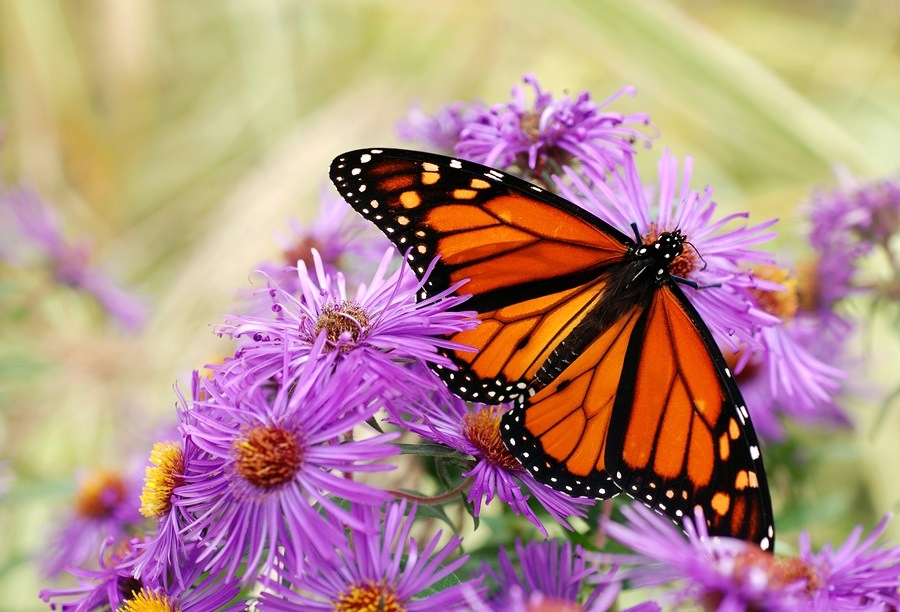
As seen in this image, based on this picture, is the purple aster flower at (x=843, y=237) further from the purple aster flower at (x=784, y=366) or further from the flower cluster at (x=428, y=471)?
the flower cluster at (x=428, y=471)

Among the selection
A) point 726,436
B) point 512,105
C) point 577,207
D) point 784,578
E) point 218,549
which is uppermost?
point 512,105

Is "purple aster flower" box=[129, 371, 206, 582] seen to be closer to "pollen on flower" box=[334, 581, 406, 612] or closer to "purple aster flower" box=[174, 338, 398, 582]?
"purple aster flower" box=[174, 338, 398, 582]

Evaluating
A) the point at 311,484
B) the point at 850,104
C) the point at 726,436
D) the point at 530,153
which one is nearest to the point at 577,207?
the point at 530,153

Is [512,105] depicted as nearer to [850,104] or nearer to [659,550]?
[659,550]

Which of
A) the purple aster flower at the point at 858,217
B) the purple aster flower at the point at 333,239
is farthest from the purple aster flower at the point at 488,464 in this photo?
the purple aster flower at the point at 858,217

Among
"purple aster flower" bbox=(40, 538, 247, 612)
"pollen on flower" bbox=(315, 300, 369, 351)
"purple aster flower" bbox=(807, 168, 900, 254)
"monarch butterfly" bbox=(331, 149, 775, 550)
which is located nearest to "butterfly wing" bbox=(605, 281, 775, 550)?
"monarch butterfly" bbox=(331, 149, 775, 550)

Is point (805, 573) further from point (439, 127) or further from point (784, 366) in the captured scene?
point (439, 127)
